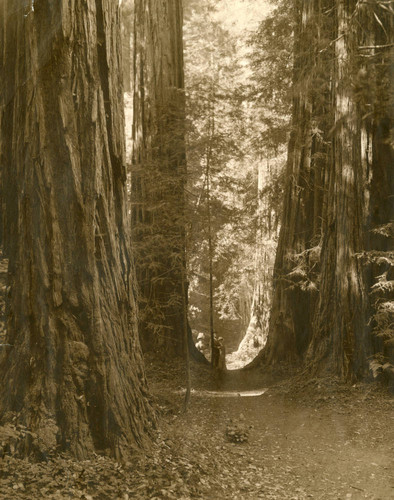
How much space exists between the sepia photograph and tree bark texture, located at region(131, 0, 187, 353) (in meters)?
0.04

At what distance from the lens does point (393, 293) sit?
866 centimetres

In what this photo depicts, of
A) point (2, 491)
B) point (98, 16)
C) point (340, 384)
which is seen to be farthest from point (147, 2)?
point (2, 491)

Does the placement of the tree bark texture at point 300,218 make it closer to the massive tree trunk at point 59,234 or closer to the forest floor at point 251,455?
the forest floor at point 251,455

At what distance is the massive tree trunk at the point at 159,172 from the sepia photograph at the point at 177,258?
1.7 inches

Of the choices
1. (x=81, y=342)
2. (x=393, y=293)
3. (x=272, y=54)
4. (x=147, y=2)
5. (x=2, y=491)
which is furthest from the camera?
(x=272, y=54)

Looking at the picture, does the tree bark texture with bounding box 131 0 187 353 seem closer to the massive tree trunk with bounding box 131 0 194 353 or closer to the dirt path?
the massive tree trunk with bounding box 131 0 194 353

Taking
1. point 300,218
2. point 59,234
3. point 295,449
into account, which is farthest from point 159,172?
point 295,449

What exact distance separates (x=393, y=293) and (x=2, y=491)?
245 inches

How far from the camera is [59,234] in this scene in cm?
525

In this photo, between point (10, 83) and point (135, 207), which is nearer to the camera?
point (10, 83)

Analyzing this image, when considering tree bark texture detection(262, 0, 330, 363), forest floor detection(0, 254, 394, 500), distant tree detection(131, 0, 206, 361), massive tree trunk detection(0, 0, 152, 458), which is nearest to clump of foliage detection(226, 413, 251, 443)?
forest floor detection(0, 254, 394, 500)

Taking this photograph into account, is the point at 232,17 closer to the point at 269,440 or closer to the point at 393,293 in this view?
the point at 393,293

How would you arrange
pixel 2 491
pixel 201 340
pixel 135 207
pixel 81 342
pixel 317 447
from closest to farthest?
pixel 2 491
pixel 81 342
pixel 317 447
pixel 135 207
pixel 201 340

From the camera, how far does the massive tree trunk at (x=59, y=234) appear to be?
517 centimetres
